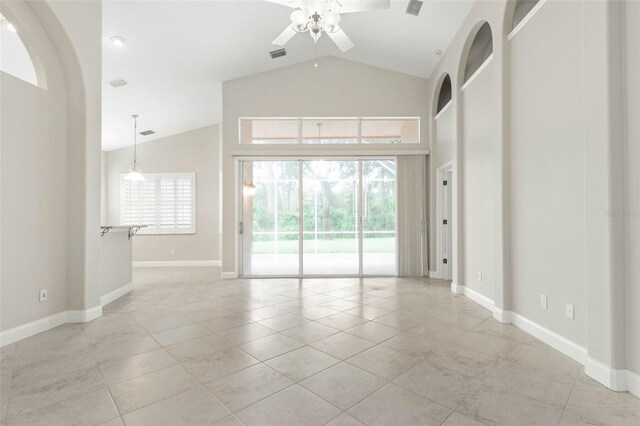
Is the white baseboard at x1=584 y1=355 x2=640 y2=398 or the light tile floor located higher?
the white baseboard at x1=584 y1=355 x2=640 y2=398

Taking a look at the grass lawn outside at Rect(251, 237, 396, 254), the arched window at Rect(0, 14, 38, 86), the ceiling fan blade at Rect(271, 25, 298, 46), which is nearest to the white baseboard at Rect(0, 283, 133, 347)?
the arched window at Rect(0, 14, 38, 86)

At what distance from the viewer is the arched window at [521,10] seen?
3.12 metres

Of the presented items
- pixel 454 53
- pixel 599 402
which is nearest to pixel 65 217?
pixel 599 402

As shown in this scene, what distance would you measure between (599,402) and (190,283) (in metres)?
5.64

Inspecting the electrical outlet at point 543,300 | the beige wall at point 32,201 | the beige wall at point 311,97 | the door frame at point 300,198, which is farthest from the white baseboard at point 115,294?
the electrical outlet at point 543,300

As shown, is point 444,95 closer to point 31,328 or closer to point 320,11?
point 320,11

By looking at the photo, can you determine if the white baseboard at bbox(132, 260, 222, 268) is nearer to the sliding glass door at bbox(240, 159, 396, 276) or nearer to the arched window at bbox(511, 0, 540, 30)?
the sliding glass door at bbox(240, 159, 396, 276)

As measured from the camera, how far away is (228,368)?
7.61ft

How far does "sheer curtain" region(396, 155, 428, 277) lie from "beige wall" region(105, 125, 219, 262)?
4677 mm

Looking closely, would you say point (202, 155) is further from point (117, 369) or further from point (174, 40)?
point (117, 369)

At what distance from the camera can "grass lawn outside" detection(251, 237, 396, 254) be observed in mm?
6082

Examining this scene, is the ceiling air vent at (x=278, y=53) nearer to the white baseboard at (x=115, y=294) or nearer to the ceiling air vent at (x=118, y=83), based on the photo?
the ceiling air vent at (x=118, y=83)

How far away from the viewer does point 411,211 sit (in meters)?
5.96

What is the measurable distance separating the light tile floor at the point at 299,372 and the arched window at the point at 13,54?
3.02 meters
